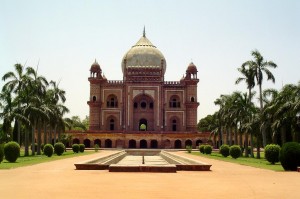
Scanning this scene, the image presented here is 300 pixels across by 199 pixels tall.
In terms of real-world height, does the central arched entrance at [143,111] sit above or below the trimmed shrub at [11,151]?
above

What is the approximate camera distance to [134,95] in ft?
183

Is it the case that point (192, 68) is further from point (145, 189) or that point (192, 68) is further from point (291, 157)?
point (145, 189)

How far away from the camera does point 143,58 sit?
194ft

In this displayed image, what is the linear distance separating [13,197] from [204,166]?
32.0 ft

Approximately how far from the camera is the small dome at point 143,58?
193ft

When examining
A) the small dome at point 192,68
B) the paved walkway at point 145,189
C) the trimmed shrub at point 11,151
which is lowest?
the paved walkway at point 145,189

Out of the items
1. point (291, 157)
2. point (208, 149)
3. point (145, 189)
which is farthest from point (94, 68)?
point (145, 189)

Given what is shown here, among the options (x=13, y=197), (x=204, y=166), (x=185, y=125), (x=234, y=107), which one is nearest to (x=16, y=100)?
(x=234, y=107)

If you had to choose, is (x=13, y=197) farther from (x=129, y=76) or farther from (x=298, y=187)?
(x=129, y=76)

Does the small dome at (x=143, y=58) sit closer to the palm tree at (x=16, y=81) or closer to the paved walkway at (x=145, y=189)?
the palm tree at (x=16, y=81)

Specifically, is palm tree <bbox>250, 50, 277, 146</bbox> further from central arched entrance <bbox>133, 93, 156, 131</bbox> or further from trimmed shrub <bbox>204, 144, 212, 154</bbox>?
central arched entrance <bbox>133, 93, 156, 131</bbox>

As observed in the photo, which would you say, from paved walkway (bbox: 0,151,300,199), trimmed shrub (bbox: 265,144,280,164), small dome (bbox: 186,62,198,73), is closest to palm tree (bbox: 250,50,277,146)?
trimmed shrub (bbox: 265,144,280,164)

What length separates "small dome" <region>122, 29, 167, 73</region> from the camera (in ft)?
193

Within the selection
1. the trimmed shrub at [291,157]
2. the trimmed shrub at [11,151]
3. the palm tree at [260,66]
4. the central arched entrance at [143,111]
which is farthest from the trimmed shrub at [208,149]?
the trimmed shrub at [291,157]
